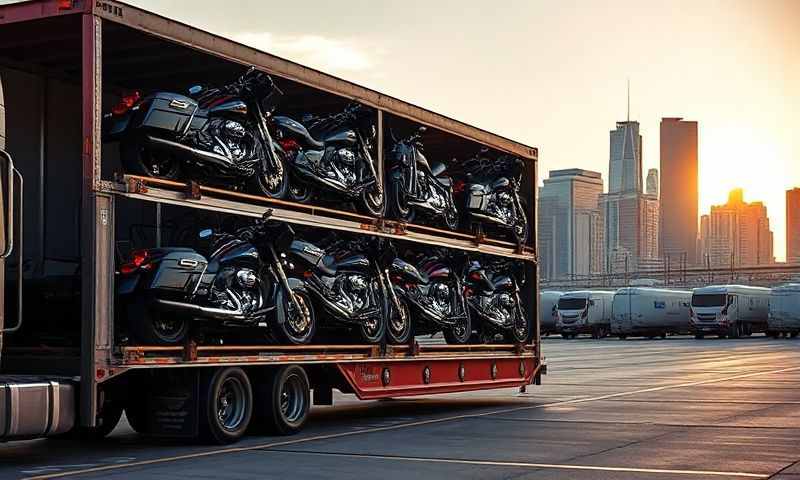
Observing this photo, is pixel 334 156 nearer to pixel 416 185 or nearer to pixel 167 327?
pixel 416 185

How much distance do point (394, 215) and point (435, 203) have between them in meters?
1.43

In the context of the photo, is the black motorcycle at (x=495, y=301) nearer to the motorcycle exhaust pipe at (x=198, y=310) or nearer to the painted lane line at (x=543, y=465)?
the motorcycle exhaust pipe at (x=198, y=310)

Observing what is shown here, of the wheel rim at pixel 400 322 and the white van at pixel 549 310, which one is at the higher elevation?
the wheel rim at pixel 400 322

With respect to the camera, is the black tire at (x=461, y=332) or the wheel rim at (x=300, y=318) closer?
the wheel rim at (x=300, y=318)

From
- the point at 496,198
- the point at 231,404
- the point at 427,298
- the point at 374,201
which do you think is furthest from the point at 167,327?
the point at 496,198

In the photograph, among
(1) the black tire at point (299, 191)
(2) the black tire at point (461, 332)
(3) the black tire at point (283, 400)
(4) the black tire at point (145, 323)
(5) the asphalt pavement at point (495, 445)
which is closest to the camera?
(5) the asphalt pavement at point (495, 445)

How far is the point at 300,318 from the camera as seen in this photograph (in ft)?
49.1

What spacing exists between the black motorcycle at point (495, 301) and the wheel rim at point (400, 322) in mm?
2492

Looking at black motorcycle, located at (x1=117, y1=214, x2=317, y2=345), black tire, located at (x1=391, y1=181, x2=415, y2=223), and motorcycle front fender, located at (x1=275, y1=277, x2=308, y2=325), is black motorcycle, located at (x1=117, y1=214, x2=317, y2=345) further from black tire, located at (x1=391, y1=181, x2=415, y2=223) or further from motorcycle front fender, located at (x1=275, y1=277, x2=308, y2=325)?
black tire, located at (x1=391, y1=181, x2=415, y2=223)

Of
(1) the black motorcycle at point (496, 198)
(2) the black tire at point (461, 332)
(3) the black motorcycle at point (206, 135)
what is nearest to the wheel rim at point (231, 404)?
(3) the black motorcycle at point (206, 135)

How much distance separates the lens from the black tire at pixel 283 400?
14109 mm

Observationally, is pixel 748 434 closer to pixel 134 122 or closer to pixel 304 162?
pixel 304 162

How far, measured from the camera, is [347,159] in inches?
638

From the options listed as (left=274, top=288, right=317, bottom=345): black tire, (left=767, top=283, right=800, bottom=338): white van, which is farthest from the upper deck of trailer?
(left=767, top=283, right=800, bottom=338): white van
